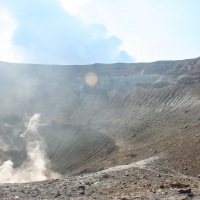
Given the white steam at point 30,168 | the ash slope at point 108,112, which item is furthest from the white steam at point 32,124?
the ash slope at point 108,112

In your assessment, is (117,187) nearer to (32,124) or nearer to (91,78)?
(32,124)

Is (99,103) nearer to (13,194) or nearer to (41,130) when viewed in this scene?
(41,130)

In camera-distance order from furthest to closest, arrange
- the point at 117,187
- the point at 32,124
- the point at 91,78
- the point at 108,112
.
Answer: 1. the point at 91,78
2. the point at 108,112
3. the point at 32,124
4. the point at 117,187

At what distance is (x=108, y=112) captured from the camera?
77562 mm

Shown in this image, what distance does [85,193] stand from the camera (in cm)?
2048

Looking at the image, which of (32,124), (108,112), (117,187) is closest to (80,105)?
(108,112)

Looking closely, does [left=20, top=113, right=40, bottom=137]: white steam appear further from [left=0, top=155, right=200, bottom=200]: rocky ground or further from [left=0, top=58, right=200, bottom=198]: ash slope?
[left=0, top=155, right=200, bottom=200]: rocky ground

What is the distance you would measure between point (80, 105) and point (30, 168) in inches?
1130

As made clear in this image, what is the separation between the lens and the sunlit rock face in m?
61.0

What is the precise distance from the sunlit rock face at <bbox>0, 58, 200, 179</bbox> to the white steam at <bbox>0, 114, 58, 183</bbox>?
0.95 ft

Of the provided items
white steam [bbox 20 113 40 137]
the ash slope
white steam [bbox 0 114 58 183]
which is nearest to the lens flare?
the ash slope

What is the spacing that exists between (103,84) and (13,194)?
7196 cm

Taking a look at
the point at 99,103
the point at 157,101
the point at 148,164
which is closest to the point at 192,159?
the point at 148,164

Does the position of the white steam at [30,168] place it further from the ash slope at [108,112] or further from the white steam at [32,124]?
the ash slope at [108,112]
